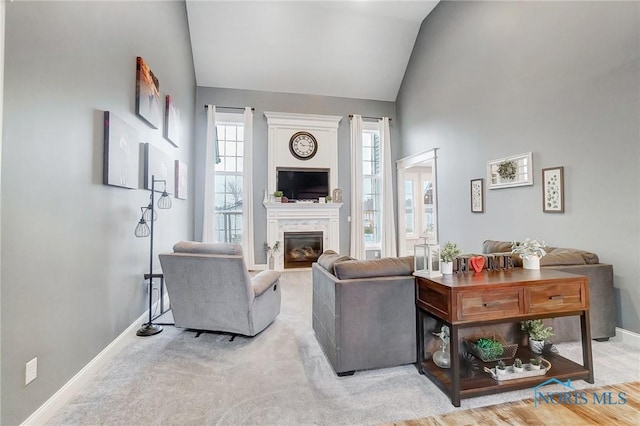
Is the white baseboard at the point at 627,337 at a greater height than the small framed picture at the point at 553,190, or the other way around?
the small framed picture at the point at 553,190

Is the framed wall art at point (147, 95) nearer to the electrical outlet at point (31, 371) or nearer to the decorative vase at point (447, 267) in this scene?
the electrical outlet at point (31, 371)

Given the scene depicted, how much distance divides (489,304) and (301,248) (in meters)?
5.15

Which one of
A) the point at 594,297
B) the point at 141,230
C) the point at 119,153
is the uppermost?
the point at 119,153

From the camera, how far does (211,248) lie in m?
2.85

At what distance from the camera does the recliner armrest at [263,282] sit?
2.96m

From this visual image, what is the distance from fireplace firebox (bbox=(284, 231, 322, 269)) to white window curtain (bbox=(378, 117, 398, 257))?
5.24 ft

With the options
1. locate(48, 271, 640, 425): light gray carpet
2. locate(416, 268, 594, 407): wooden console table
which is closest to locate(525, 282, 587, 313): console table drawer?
locate(416, 268, 594, 407): wooden console table

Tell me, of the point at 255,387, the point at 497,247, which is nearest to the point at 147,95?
the point at 255,387

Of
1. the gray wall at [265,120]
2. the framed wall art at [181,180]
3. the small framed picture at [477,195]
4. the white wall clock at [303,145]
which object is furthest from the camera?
the white wall clock at [303,145]

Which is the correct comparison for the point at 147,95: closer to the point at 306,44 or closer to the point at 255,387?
the point at 255,387

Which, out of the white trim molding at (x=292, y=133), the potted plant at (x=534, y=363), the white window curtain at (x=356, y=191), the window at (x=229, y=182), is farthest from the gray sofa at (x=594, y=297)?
the window at (x=229, y=182)

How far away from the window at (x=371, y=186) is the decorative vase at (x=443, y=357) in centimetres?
502

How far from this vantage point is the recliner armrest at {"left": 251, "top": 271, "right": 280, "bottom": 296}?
2.96 meters

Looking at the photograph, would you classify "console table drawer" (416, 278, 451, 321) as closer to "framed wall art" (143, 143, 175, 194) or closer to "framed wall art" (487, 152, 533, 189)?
"framed wall art" (487, 152, 533, 189)
